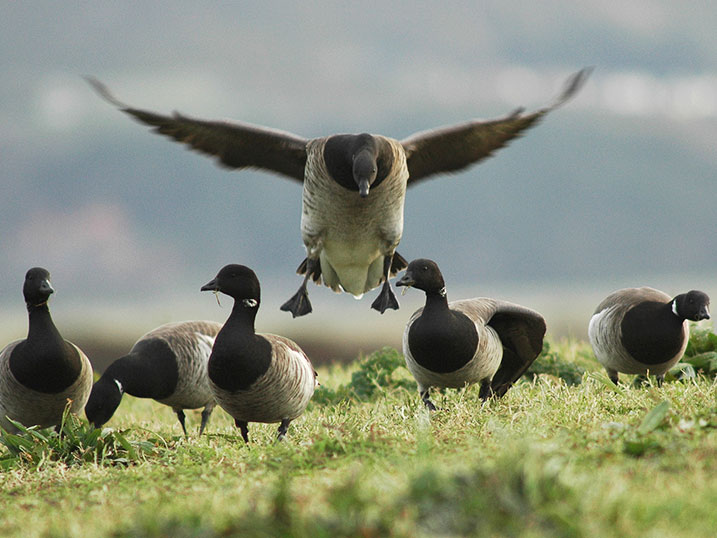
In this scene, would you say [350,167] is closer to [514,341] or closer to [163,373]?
[514,341]

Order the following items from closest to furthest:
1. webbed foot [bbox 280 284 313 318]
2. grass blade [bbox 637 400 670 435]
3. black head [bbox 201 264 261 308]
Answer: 1. grass blade [bbox 637 400 670 435]
2. black head [bbox 201 264 261 308]
3. webbed foot [bbox 280 284 313 318]

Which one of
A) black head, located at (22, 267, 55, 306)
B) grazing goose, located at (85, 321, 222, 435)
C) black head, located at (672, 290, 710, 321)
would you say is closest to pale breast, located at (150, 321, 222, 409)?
grazing goose, located at (85, 321, 222, 435)

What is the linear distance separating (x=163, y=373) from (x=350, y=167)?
317cm

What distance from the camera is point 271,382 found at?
702 cm

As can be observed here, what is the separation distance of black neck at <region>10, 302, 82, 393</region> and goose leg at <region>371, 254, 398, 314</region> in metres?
3.69

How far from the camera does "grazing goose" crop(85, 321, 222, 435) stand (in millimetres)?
8016

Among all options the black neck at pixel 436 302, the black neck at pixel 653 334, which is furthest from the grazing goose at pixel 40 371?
the black neck at pixel 653 334

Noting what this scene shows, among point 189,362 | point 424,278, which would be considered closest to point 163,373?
point 189,362

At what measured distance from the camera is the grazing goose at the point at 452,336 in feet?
24.5

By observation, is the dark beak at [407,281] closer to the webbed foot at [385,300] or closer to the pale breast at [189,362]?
the webbed foot at [385,300]

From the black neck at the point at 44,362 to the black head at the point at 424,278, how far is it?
3552 mm

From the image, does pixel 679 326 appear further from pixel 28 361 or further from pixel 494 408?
pixel 28 361

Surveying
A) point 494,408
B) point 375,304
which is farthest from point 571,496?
point 375,304

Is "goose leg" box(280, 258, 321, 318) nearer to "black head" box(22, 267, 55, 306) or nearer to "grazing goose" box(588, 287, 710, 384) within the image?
"black head" box(22, 267, 55, 306)
